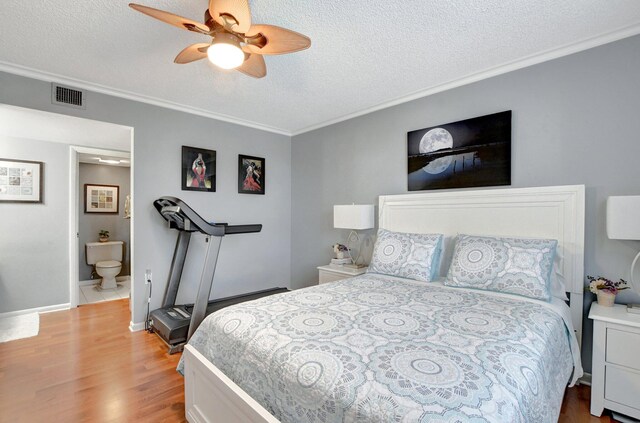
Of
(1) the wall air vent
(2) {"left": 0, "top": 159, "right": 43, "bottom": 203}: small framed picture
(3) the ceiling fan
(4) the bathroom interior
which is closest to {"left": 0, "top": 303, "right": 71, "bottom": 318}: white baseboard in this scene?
(4) the bathroom interior

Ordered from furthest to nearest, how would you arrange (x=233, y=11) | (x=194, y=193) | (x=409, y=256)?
(x=194, y=193) < (x=409, y=256) < (x=233, y=11)

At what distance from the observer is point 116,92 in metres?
3.05

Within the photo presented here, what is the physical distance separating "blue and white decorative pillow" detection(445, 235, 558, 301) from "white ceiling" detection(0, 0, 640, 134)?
4.91 ft

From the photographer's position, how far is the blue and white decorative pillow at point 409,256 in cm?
256

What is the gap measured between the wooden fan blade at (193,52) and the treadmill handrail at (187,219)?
1.31 m

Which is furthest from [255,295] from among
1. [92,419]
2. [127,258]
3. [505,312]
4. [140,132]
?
[127,258]

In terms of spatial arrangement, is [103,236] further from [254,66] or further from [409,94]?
[409,94]

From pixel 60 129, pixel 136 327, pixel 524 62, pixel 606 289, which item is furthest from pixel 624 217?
pixel 60 129

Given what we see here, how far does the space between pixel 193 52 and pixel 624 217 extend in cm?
297

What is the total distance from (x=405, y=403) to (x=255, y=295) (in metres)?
3.08

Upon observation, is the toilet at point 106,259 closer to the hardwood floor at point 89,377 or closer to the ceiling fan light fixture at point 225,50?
the hardwood floor at point 89,377

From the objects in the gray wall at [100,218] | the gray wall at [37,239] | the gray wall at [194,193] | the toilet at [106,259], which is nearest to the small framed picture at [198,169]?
the gray wall at [194,193]

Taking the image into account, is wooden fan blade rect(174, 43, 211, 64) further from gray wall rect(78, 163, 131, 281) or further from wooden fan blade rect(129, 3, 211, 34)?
gray wall rect(78, 163, 131, 281)

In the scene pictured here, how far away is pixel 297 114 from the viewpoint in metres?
3.78
